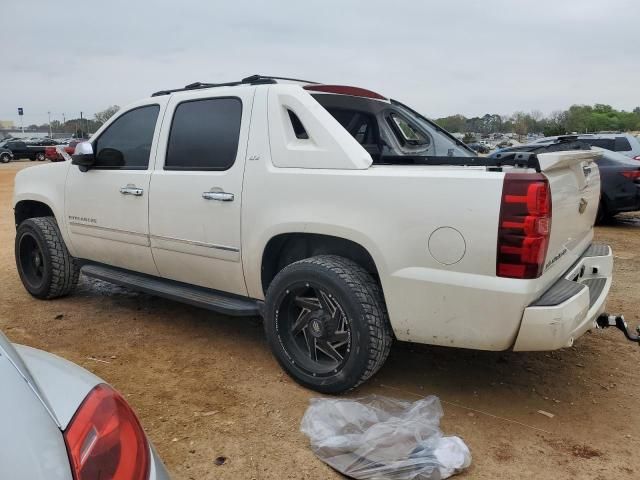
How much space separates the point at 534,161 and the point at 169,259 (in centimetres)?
262

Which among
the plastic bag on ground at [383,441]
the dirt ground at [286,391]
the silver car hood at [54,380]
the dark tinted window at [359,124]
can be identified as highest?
the dark tinted window at [359,124]

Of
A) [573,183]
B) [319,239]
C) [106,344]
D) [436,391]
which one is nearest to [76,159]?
[106,344]


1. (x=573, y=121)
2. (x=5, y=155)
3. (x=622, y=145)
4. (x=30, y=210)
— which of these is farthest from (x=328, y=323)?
(x=573, y=121)

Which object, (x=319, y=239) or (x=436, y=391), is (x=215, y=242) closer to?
(x=319, y=239)

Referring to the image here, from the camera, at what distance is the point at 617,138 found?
39.9 ft

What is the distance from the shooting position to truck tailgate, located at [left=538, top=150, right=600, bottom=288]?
9.66 ft

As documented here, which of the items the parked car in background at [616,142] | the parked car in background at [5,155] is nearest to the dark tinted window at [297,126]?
the parked car in background at [616,142]

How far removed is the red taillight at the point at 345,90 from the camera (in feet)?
12.9

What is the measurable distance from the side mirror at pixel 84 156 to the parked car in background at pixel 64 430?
331 centimetres

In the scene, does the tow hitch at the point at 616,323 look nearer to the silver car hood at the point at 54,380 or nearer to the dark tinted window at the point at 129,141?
the silver car hood at the point at 54,380

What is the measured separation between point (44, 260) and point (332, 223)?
3257mm

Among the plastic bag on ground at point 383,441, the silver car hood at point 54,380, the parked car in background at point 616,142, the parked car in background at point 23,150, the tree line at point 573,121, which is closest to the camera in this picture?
the silver car hood at point 54,380

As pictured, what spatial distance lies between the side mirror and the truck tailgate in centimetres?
345

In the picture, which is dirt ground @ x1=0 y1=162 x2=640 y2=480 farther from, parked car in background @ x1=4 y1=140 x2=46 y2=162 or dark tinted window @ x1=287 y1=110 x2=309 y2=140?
parked car in background @ x1=4 y1=140 x2=46 y2=162
